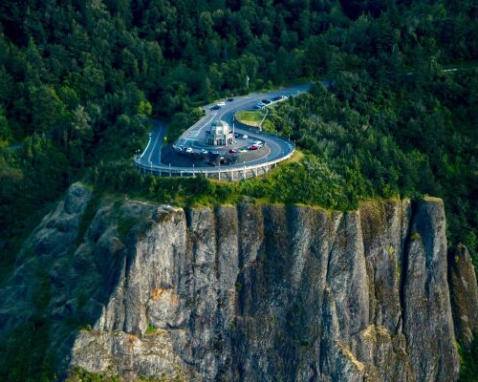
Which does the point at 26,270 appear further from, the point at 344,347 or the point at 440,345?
the point at 440,345

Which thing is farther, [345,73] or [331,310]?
[345,73]

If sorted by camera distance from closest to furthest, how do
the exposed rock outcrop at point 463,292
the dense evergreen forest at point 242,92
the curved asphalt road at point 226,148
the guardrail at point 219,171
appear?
the guardrail at point 219,171
the curved asphalt road at point 226,148
the dense evergreen forest at point 242,92
the exposed rock outcrop at point 463,292

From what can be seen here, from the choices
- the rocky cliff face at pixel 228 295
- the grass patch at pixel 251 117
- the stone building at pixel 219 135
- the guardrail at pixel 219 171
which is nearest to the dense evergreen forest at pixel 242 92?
the guardrail at pixel 219 171

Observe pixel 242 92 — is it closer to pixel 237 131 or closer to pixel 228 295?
pixel 237 131

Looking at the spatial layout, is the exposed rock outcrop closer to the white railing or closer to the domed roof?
the white railing

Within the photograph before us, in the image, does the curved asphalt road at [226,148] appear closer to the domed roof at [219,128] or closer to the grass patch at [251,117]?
the grass patch at [251,117]

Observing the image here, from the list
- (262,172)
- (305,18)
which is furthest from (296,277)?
(305,18)
